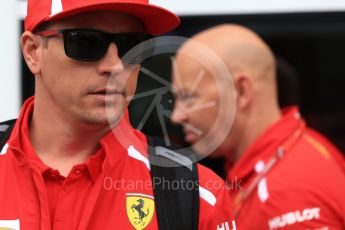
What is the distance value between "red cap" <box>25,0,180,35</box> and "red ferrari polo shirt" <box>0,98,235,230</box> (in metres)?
0.34

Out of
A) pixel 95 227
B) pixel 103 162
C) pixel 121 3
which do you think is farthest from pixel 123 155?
pixel 121 3

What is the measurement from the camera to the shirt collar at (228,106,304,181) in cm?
350

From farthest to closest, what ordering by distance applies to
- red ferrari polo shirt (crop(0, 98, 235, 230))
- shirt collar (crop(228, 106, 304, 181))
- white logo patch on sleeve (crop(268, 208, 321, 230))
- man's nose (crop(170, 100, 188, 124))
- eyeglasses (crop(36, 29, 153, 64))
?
man's nose (crop(170, 100, 188, 124)), shirt collar (crop(228, 106, 304, 181)), white logo patch on sleeve (crop(268, 208, 321, 230)), eyeglasses (crop(36, 29, 153, 64)), red ferrari polo shirt (crop(0, 98, 235, 230))

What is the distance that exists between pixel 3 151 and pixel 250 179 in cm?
144

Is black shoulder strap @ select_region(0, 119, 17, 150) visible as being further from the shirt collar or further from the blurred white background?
the shirt collar

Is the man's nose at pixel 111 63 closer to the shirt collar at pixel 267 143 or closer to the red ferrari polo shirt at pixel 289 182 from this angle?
the red ferrari polo shirt at pixel 289 182

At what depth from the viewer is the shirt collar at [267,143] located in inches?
138

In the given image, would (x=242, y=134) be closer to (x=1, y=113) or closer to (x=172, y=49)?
(x=172, y=49)

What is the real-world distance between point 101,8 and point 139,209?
588mm

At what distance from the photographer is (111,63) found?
7.64 feet

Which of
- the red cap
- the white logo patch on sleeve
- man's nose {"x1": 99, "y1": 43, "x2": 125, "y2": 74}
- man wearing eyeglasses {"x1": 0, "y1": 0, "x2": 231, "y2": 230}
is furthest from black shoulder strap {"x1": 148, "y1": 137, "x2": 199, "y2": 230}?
the white logo patch on sleeve

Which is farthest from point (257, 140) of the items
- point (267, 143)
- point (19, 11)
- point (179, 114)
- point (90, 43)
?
point (90, 43)

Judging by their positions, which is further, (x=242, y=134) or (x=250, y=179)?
(x=242, y=134)

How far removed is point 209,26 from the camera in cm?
382
